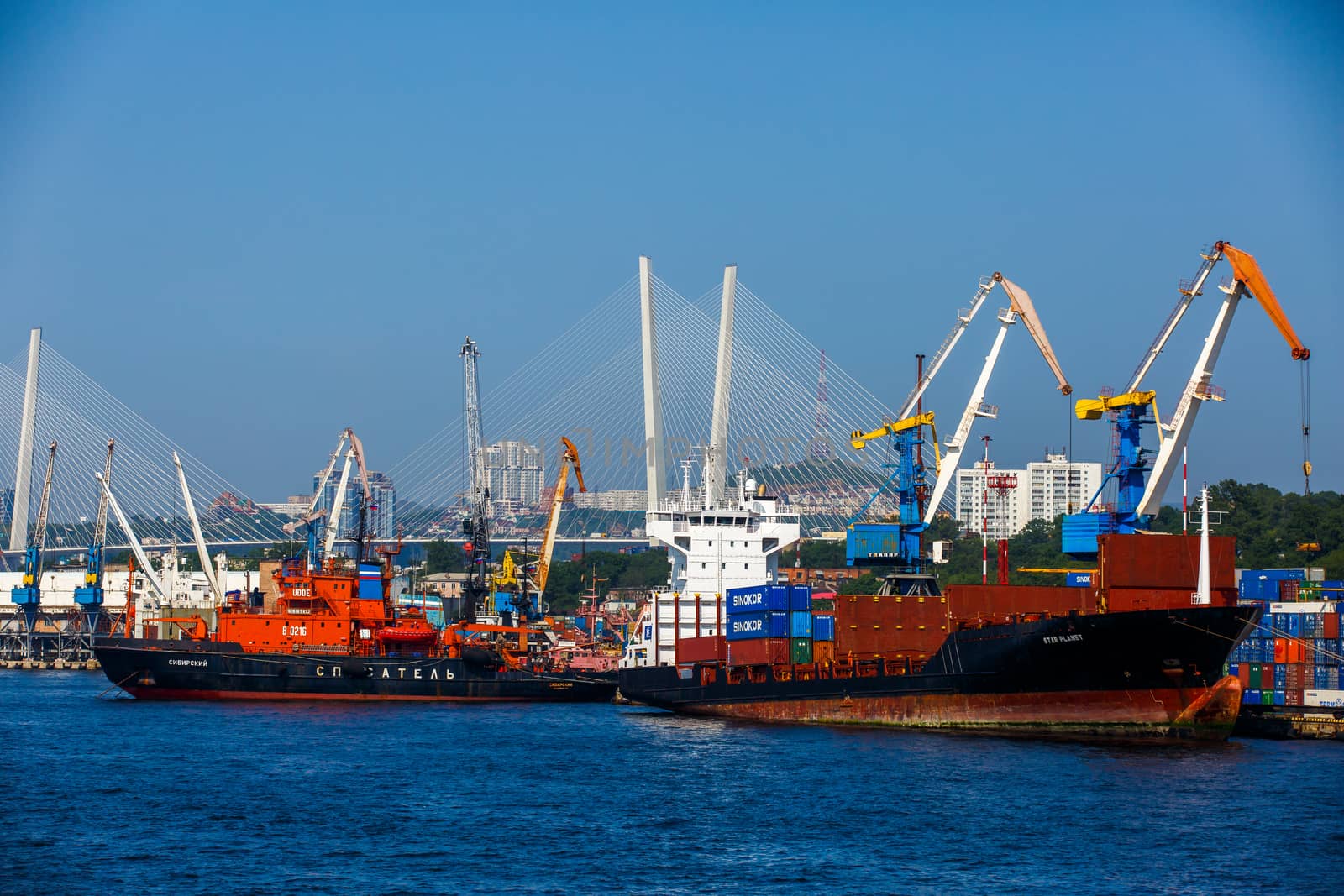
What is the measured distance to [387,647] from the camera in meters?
66.2

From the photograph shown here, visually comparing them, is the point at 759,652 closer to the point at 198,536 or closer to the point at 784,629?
the point at 784,629

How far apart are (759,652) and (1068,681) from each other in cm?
1358

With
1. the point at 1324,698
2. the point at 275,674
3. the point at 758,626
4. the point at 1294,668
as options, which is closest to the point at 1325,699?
the point at 1324,698

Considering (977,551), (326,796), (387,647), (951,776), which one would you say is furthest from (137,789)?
(977,551)

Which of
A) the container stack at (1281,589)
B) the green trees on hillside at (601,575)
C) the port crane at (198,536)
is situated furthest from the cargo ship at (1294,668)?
the green trees on hillside at (601,575)

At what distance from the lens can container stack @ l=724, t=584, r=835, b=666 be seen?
53750mm

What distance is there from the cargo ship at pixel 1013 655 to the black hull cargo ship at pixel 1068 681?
0.12 ft

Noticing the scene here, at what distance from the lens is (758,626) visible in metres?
54.7

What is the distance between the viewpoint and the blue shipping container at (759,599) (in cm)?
5409

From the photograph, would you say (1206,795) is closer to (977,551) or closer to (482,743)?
(482,743)

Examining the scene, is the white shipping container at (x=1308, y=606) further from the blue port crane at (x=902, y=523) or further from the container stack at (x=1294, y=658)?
the blue port crane at (x=902, y=523)

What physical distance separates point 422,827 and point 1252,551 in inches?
3813

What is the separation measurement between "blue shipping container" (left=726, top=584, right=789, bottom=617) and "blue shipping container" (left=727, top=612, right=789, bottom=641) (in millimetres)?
198

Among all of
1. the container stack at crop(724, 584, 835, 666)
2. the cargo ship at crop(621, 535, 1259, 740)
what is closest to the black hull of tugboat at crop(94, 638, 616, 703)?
the cargo ship at crop(621, 535, 1259, 740)
